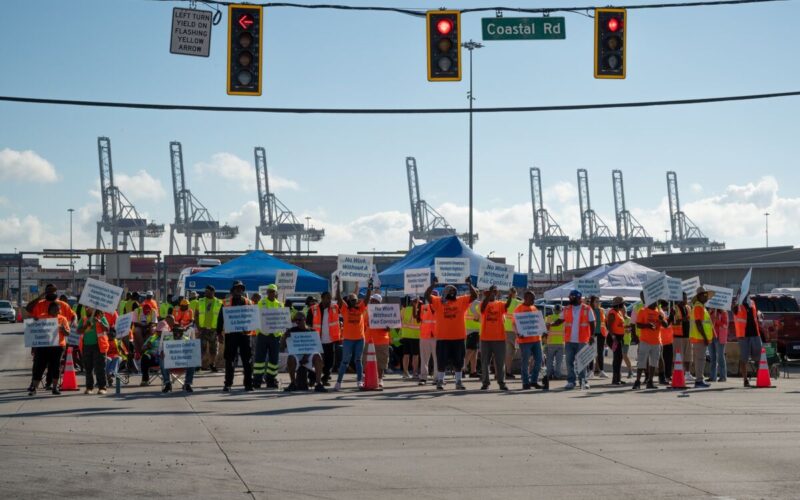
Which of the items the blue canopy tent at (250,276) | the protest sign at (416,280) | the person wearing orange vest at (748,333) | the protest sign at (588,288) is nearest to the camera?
the person wearing orange vest at (748,333)

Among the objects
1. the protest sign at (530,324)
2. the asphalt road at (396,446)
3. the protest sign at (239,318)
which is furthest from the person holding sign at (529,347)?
the protest sign at (239,318)

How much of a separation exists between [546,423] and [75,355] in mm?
13138

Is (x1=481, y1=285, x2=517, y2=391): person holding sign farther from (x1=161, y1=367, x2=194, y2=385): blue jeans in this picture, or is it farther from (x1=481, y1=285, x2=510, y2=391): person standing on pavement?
(x1=161, y1=367, x2=194, y2=385): blue jeans

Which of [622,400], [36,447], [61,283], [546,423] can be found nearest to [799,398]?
[622,400]

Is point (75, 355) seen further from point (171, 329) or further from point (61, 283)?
point (61, 283)

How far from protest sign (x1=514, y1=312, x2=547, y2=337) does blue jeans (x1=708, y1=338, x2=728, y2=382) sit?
433 cm

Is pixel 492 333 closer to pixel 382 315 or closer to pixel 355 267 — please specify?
pixel 382 315

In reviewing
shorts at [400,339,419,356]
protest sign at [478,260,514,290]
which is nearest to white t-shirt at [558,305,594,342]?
protest sign at [478,260,514,290]

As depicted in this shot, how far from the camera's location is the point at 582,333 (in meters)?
19.2

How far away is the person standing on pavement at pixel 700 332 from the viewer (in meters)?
20.2

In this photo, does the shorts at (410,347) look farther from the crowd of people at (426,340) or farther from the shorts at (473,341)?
the shorts at (473,341)

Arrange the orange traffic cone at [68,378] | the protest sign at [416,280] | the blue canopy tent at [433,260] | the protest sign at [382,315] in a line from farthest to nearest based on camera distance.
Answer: the blue canopy tent at [433,260], the protest sign at [416,280], the protest sign at [382,315], the orange traffic cone at [68,378]

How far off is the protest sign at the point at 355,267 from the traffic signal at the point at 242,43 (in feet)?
16.0

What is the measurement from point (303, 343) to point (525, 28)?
6548 millimetres
